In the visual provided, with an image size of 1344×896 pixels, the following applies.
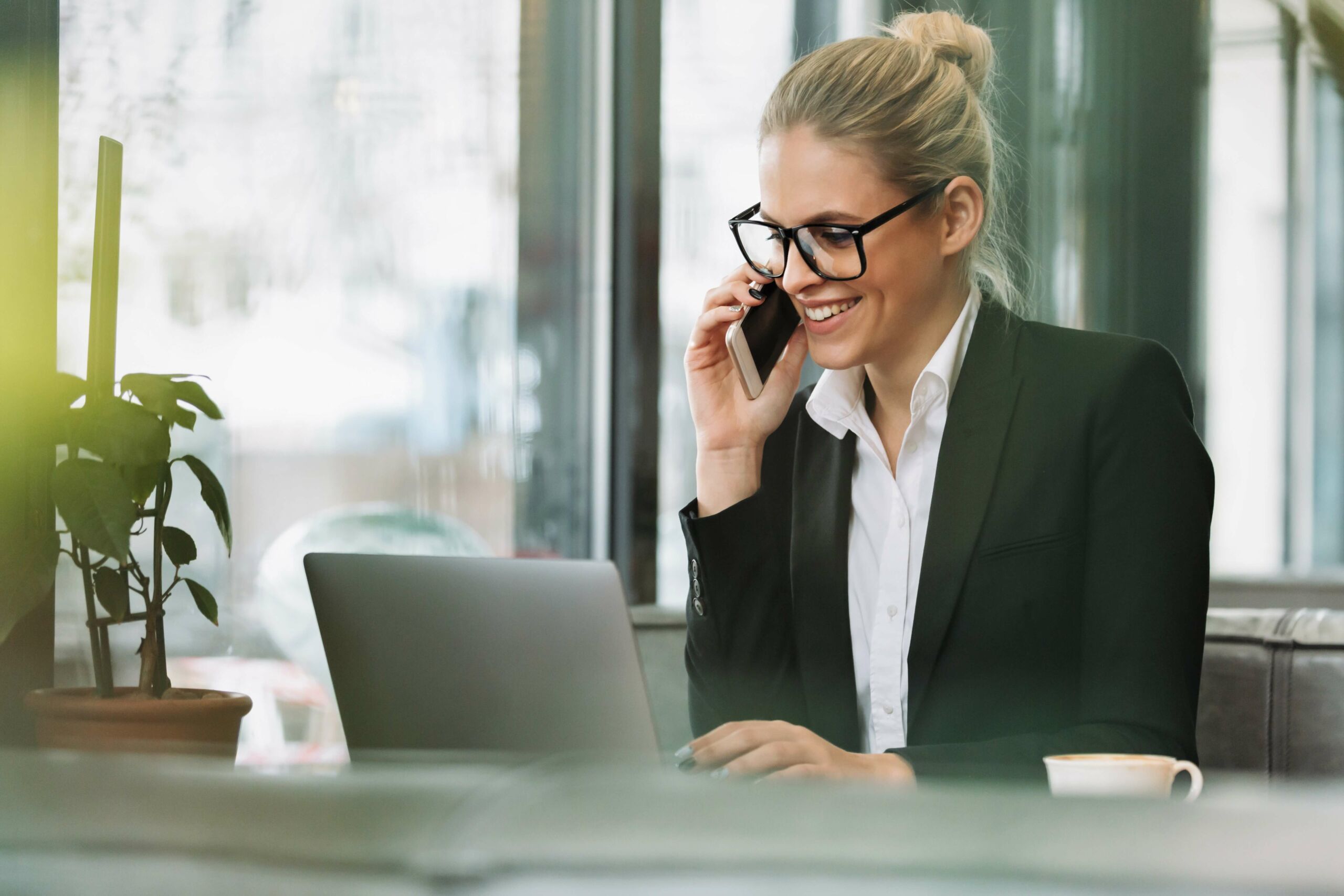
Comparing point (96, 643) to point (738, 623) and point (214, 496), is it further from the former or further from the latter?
point (738, 623)

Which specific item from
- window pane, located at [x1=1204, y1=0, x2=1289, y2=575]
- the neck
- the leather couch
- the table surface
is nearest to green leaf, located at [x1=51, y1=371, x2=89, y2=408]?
the neck

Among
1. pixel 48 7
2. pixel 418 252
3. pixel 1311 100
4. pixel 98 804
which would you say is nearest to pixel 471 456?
pixel 418 252

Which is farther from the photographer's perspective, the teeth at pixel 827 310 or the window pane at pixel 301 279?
the window pane at pixel 301 279

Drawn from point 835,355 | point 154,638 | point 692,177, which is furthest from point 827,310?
point 692,177

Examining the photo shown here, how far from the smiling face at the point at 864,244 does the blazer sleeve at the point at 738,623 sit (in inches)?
9.8

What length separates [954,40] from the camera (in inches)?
66.3

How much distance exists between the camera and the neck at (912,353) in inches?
64.6

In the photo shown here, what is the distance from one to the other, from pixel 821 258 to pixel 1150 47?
7.71ft

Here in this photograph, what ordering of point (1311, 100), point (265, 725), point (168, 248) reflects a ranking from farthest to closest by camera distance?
point (1311, 100)
point (265, 725)
point (168, 248)

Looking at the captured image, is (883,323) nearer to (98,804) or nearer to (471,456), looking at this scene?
(471,456)

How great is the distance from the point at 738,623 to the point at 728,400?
A: 1.02ft

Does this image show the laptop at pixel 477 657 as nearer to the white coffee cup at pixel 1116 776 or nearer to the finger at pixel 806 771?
the finger at pixel 806 771

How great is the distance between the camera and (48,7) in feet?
5.44

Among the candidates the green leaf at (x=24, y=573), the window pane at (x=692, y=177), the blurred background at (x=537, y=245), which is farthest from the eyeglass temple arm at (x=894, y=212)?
the window pane at (x=692, y=177)
